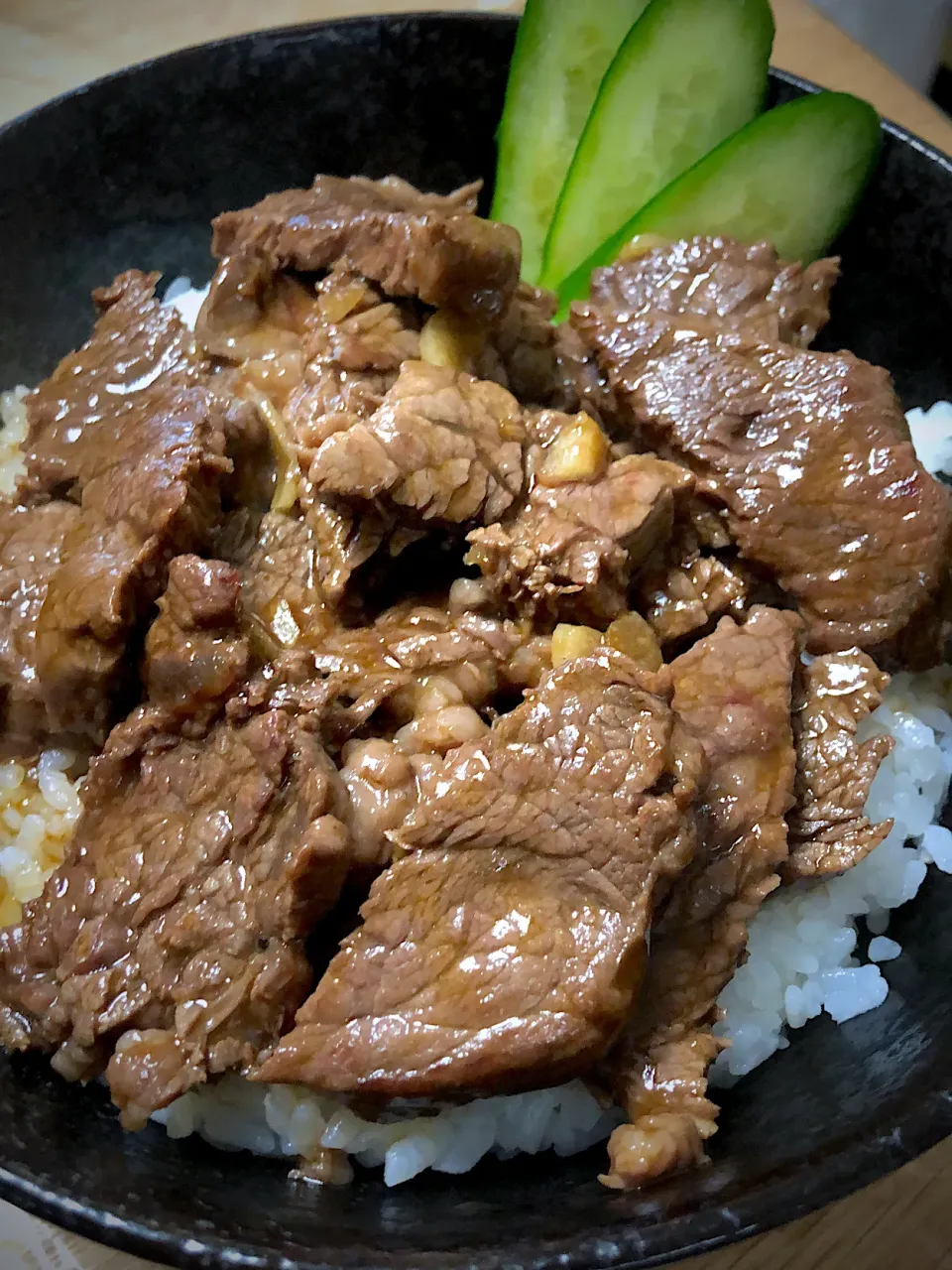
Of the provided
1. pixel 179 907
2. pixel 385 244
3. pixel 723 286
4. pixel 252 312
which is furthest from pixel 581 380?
pixel 179 907

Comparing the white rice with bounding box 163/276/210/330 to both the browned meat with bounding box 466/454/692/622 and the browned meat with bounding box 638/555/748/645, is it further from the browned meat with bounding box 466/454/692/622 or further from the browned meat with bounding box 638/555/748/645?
the browned meat with bounding box 638/555/748/645

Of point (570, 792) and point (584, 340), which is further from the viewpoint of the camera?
point (584, 340)

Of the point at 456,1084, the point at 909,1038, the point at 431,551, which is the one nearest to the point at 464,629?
the point at 431,551

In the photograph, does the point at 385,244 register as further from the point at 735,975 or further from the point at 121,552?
the point at 735,975

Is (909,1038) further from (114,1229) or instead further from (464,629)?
(114,1229)

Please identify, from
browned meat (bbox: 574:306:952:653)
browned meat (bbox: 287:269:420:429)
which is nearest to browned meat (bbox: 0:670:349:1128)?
browned meat (bbox: 287:269:420:429)

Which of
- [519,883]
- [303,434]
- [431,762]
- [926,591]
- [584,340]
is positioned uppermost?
[303,434]
